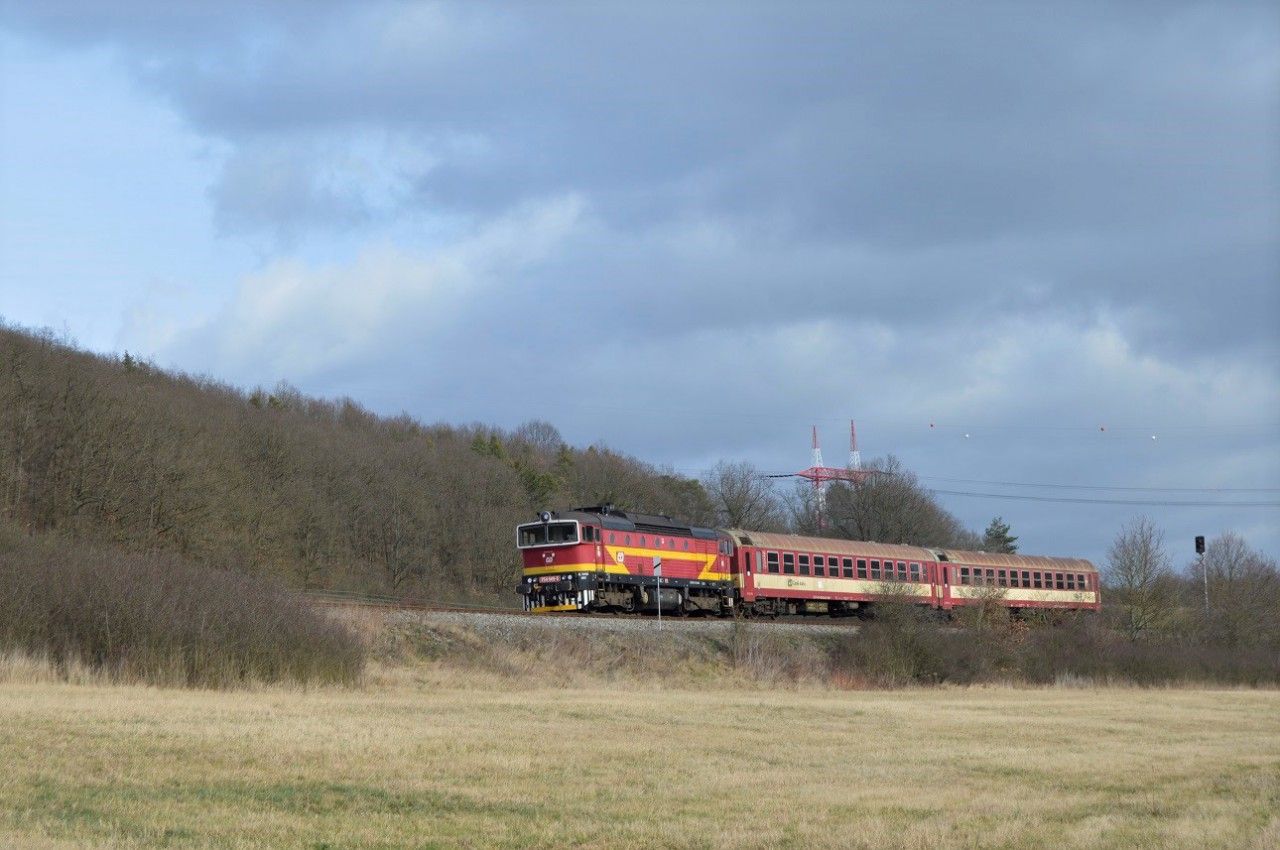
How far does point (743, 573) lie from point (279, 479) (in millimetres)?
39233

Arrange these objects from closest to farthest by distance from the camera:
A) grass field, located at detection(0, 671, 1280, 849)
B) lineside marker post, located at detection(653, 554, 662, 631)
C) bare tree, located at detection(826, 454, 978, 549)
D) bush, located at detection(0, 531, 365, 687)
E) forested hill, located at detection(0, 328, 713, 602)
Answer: grass field, located at detection(0, 671, 1280, 849)
bush, located at detection(0, 531, 365, 687)
lineside marker post, located at detection(653, 554, 662, 631)
forested hill, located at detection(0, 328, 713, 602)
bare tree, located at detection(826, 454, 978, 549)

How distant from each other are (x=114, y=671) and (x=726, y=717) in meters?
13.7

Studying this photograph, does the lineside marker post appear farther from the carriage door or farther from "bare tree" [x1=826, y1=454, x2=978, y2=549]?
"bare tree" [x1=826, y1=454, x2=978, y2=549]

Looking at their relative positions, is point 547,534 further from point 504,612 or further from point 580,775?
point 580,775

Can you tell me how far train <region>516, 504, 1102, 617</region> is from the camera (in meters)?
50.7

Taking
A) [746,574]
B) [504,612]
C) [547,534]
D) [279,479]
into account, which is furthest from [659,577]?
[279,479]

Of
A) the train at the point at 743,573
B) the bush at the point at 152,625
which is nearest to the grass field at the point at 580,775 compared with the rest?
the bush at the point at 152,625

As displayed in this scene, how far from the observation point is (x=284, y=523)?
252 ft

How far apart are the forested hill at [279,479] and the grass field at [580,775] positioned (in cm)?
2146

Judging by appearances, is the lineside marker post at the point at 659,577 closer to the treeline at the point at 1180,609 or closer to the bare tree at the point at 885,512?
the treeline at the point at 1180,609

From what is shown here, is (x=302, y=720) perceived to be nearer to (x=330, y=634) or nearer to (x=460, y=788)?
(x=460, y=788)

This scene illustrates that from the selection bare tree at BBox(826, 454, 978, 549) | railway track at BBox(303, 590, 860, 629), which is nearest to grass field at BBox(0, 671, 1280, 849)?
railway track at BBox(303, 590, 860, 629)

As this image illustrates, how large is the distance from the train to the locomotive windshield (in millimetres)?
39

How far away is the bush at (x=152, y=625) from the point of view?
29188mm
